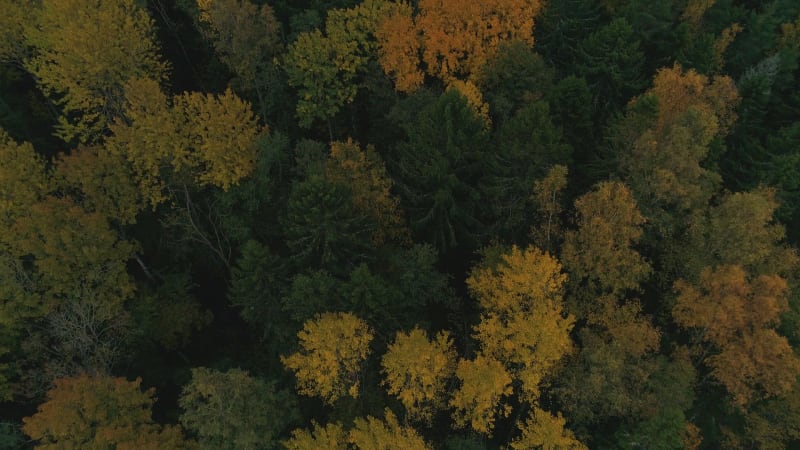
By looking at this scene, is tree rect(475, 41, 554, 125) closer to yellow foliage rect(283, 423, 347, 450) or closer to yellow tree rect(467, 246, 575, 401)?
yellow tree rect(467, 246, 575, 401)

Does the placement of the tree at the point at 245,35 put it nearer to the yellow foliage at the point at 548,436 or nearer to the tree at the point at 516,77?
the tree at the point at 516,77

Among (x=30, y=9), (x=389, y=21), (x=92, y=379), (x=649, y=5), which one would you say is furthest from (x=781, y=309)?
(x=30, y=9)

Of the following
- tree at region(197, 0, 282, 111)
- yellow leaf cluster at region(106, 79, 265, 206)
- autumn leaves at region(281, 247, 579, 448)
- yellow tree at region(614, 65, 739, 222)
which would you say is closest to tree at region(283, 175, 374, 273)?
autumn leaves at region(281, 247, 579, 448)

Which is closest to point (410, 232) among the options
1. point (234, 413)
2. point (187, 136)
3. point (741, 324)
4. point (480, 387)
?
point (480, 387)

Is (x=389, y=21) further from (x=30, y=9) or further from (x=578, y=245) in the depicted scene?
(x=30, y=9)

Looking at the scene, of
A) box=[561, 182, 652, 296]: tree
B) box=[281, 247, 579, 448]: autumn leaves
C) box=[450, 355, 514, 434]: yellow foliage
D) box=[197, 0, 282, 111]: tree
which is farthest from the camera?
box=[197, 0, 282, 111]: tree

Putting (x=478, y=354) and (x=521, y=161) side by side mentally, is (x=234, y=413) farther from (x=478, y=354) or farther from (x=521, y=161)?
(x=521, y=161)
